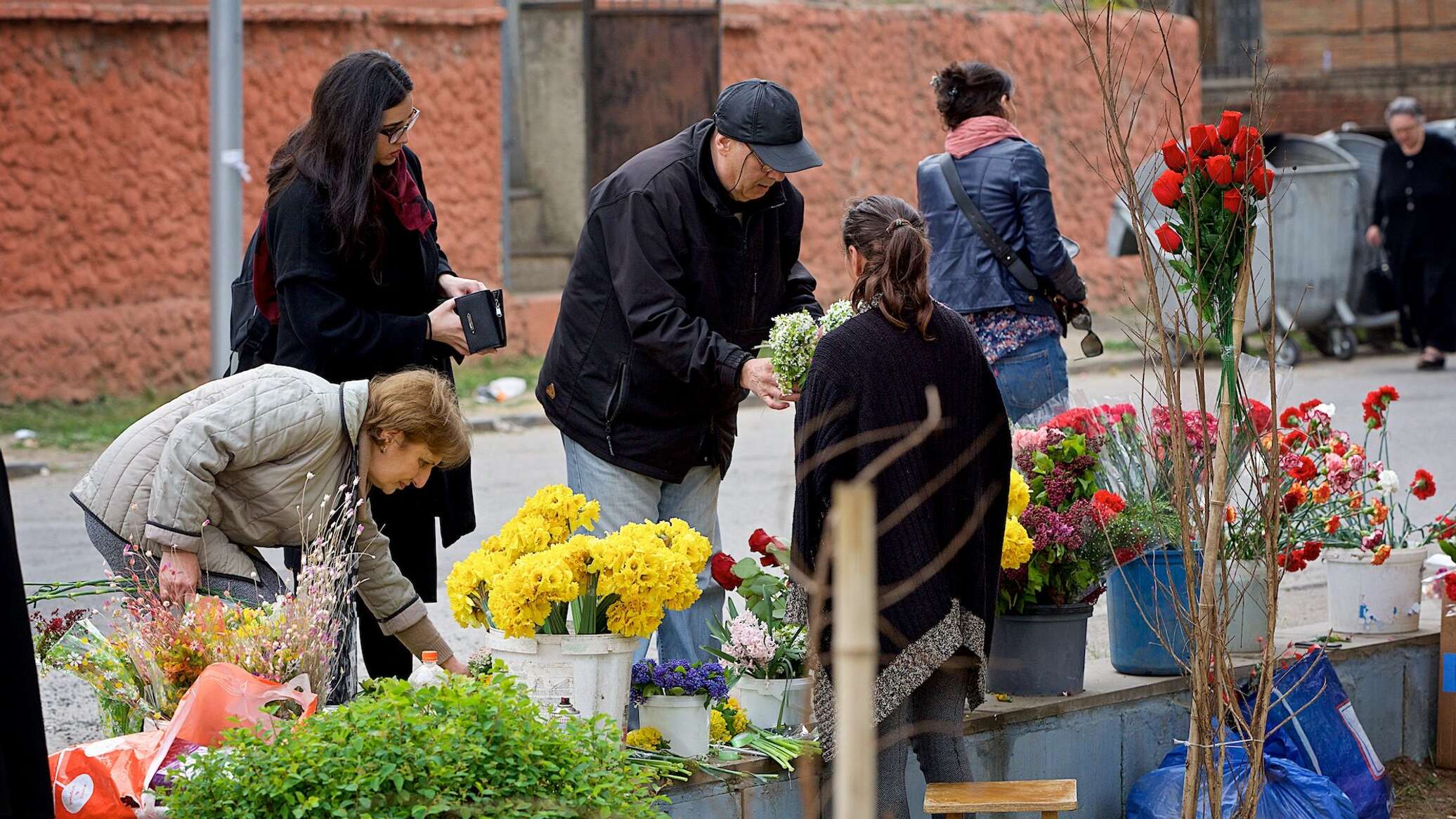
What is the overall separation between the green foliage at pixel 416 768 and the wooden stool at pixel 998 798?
0.88 metres

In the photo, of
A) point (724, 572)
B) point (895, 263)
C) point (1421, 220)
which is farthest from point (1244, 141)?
point (1421, 220)

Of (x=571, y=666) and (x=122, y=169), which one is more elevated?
(x=122, y=169)

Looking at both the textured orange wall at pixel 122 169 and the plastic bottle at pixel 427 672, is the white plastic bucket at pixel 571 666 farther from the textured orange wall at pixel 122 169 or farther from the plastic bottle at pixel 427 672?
the textured orange wall at pixel 122 169

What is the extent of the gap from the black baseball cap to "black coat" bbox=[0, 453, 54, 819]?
7.20ft

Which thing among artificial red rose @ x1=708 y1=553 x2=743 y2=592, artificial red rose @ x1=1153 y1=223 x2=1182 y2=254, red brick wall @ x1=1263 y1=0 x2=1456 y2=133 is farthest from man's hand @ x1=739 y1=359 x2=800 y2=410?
red brick wall @ x1=1263 y1=0 x2=1456 y2=133

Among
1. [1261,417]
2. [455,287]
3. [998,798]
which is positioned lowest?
[998,798]

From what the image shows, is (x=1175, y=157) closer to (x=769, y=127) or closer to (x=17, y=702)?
(x=769, y=127)

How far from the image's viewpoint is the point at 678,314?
402cm

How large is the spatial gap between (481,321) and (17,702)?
6.82ft

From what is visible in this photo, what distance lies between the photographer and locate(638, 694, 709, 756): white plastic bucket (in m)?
3.61

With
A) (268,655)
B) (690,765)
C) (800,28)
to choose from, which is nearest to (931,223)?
(690,765)

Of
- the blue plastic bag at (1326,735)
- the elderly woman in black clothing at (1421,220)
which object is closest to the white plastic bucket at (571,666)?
the blue plastic bag at (1326,735)

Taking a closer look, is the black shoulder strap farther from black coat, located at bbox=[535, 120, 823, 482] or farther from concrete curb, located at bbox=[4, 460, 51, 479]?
concrete curb, located at bbox=[4, 460, 51, 479]

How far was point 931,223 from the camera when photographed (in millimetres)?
5840
